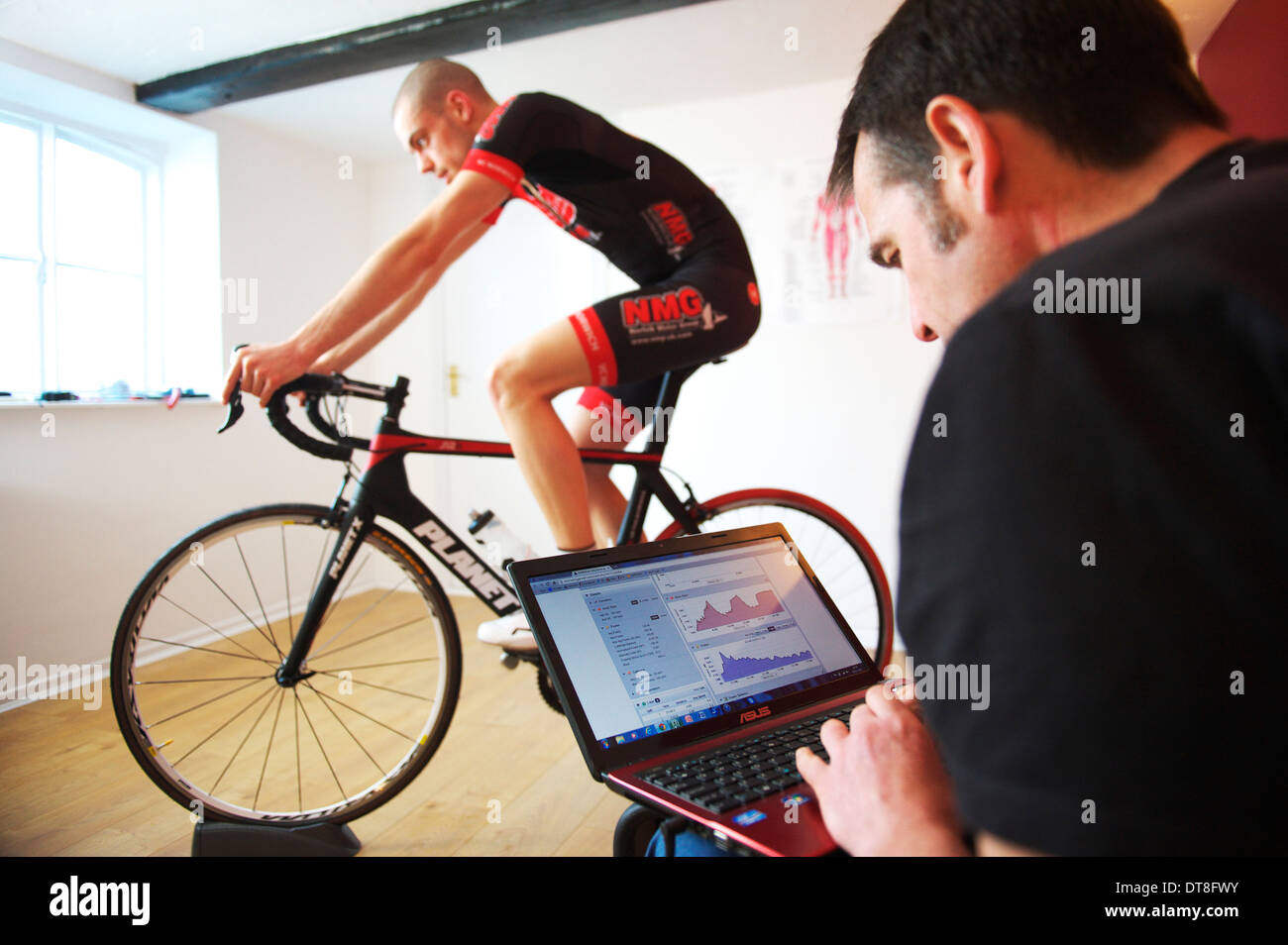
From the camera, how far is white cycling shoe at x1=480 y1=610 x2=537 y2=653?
158 cm

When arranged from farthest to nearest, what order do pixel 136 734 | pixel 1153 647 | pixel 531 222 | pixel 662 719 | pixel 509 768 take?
pixel 531 222, pixel 509 768, pixel 136 734, pixel 662 719, pixel 1153 647

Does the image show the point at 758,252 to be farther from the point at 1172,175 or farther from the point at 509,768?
the point at 1172,175

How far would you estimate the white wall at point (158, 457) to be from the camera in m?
2.59

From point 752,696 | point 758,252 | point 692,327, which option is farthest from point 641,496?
point 758,252

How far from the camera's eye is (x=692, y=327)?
5.05ft

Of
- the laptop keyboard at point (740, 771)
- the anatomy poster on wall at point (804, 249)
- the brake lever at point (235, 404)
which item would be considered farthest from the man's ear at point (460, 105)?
the anatomy poster on wall at point (804, 249)

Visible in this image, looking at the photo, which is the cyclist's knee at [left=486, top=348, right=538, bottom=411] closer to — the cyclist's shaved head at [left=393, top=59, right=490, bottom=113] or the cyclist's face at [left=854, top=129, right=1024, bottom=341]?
the cyclist's shaved head at [left=393, top=59, right=490, bottom=113]

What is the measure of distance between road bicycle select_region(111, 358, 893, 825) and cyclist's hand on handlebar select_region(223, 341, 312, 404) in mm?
85

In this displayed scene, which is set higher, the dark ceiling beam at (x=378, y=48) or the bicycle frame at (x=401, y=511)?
the dark ceiling beam at (x=378, y=48)

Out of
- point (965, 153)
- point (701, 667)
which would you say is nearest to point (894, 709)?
point (701, 667)

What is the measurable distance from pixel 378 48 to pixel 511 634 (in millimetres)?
2221

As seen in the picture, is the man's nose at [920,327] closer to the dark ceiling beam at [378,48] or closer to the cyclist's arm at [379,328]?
the cyclist's arm at [379,328]

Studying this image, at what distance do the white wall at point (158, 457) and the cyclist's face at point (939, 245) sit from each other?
301 cm

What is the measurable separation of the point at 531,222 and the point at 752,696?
337cm
